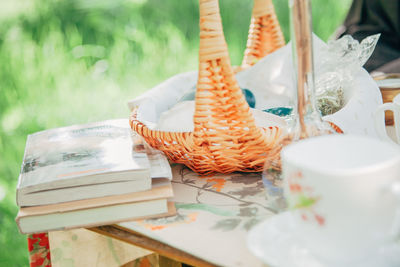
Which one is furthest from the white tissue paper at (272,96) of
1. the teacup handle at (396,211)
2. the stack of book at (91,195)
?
the teacup handle at (396,211)

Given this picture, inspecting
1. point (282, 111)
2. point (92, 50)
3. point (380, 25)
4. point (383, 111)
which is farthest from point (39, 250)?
point (92, 50)

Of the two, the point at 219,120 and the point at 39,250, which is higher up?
the point at 219,120

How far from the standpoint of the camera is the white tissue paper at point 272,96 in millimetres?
725

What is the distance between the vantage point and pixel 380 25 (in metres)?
1.60

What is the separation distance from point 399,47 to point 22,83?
153 centimetres

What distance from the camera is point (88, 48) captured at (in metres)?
2.22

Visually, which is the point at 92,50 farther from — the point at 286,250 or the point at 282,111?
the point at 286,250

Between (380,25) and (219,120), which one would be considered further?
(380,25)

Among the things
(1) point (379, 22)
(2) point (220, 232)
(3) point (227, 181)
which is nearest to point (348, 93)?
(3) point (227, 181)

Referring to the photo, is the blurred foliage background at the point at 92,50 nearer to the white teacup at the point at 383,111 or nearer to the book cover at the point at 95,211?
the book cover at the point at 95,211

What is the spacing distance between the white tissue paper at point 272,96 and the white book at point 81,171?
0.09 meters

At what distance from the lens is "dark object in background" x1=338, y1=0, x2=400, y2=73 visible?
1.57 metres

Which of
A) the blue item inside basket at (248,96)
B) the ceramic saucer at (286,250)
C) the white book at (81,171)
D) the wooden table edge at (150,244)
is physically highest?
the blue item inside basket at (248,96)

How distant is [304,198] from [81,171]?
1.07 ft
